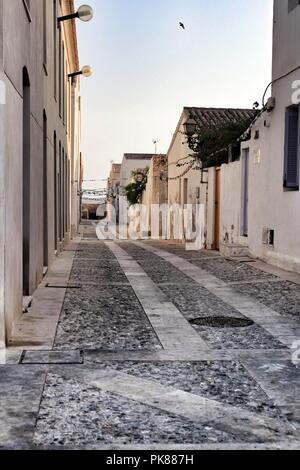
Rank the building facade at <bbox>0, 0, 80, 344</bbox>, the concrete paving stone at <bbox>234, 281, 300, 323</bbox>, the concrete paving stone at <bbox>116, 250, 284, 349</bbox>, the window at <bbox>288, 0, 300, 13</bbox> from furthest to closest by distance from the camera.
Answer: the window at <bbox>288, 0, 300, 13</bbox>, the concrete paving stone at <bbox>234, 281, 300, 323</bbox>, the concrete paving stone at <bbox>116, 250, 284, 349</bbox>, the building facade at <bbox>0, 0, 80, 344</bbox>

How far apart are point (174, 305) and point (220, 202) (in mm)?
10360

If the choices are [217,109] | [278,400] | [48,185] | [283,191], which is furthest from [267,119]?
[217,109]

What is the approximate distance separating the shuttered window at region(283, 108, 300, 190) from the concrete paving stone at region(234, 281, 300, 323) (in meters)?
2.64

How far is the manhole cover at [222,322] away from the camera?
626cm

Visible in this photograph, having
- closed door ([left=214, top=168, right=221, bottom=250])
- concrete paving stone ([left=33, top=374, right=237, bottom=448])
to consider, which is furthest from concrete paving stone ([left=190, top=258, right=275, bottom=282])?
concrete paving stone ([left=33, top=374, right=237, bottom=448])

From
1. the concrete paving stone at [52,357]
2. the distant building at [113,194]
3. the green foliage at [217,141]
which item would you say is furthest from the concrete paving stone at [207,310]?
the distant building at [113,194]

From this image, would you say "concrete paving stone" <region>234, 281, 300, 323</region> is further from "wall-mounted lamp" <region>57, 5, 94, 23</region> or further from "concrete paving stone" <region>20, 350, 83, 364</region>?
"wall-mounted lamp" <region>57, 5, 94, 23</region>

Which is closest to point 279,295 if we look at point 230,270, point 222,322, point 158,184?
point 222,322

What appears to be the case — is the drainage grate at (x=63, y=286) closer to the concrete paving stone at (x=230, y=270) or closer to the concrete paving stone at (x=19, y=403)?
the concrete paving stone at (x=230, y=270)

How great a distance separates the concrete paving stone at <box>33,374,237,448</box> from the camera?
3.24 m

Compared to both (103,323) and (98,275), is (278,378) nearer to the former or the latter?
(103,323)

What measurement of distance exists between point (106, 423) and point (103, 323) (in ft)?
9.22

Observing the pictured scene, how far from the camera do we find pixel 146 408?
12.3ft
